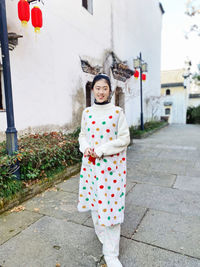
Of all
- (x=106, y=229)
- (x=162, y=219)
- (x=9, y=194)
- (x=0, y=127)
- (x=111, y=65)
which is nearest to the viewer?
(x=106, y=229)

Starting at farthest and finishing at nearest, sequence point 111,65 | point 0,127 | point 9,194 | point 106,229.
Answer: point 111,65, point 0,127, point 9,194, point 106,229

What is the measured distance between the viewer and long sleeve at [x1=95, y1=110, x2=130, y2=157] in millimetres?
1801

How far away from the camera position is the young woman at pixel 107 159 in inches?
73.0

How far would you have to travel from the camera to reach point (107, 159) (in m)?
1.87

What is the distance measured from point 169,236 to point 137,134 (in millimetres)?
7402

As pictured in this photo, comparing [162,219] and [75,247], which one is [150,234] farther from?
[75,247]

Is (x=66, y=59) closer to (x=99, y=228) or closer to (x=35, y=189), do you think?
(x=35, y=189)

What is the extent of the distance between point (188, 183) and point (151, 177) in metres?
0.73

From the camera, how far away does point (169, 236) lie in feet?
7.68

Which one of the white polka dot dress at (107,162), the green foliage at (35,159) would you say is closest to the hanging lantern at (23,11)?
the green foliage at (35,159)

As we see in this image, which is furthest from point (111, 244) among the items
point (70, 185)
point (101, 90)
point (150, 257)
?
point (70, 185)

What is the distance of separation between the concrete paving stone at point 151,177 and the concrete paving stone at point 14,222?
2165 mm

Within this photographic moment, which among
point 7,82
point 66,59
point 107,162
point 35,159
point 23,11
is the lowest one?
point 35,159

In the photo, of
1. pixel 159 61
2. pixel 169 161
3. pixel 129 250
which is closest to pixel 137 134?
pixel 169 161
